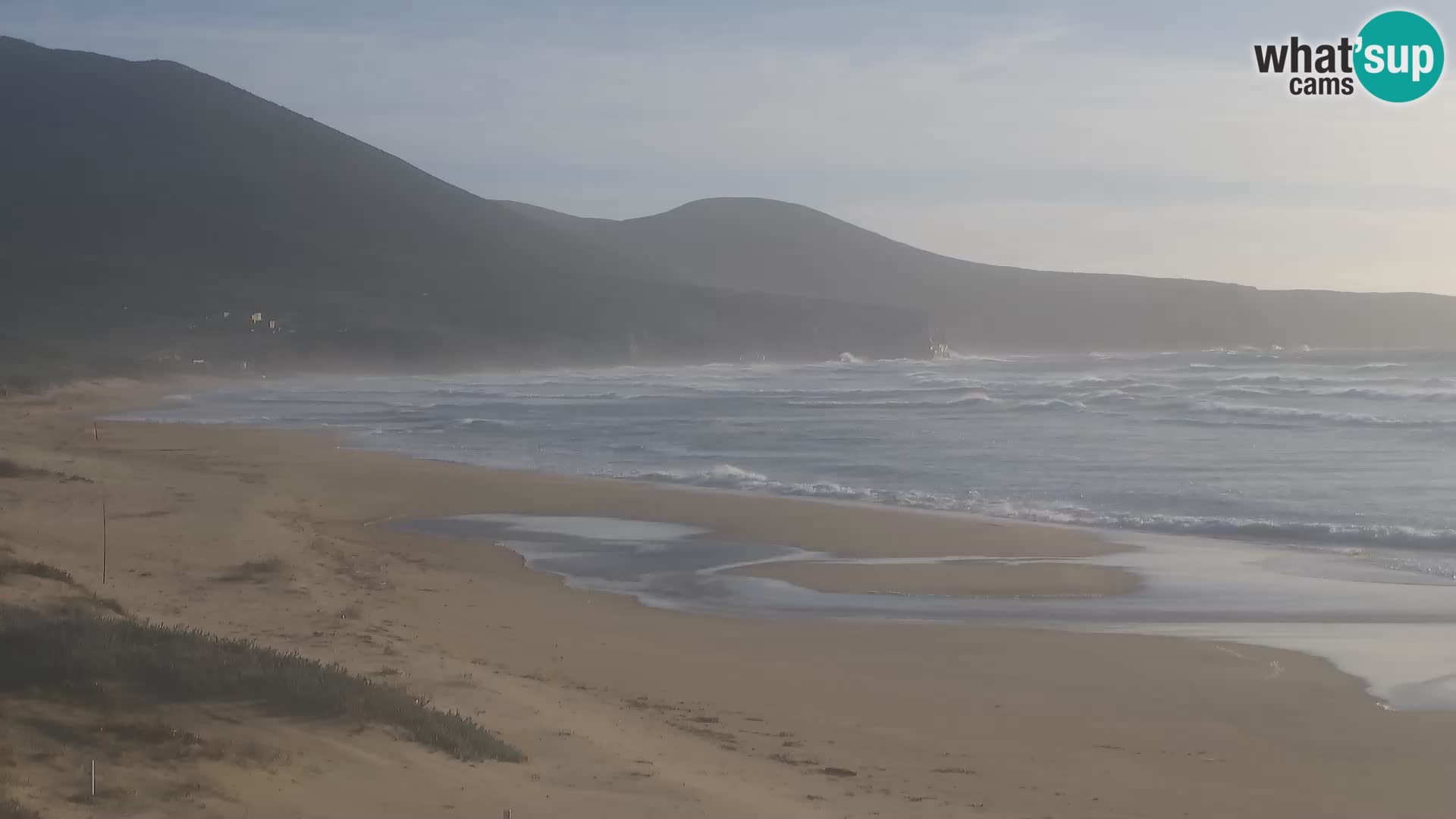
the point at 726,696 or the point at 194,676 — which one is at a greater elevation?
the point at 194,676

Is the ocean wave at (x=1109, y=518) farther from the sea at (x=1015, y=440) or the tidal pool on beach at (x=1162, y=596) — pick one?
the tidal pool on beach at (x=1162, y=596)

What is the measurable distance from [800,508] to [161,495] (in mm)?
7843

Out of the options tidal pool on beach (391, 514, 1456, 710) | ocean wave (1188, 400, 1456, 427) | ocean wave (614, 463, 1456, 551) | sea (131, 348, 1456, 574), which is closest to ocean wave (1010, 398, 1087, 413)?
sea (131, 348, 1456, 574)

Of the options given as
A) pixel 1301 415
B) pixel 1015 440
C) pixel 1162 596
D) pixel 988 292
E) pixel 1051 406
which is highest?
pixel 988 292

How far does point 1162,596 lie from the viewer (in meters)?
11.1

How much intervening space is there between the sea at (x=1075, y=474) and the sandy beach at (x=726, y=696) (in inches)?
28.6

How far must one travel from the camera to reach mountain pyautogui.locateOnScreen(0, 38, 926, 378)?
85.4 meters

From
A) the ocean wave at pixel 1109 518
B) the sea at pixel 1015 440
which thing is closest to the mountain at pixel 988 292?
the sea at pixel 1015 440

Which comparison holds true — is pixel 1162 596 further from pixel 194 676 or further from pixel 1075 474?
pixel 1075 474

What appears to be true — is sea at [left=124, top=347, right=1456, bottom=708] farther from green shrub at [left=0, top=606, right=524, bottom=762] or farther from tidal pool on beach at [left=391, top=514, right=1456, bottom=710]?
green shrub at [left=0, top=606, right=524, bottom=762]

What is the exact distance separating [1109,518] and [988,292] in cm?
14318

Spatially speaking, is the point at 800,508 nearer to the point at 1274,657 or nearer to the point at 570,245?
the point at 1274,657

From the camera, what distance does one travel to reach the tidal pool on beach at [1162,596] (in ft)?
29.9

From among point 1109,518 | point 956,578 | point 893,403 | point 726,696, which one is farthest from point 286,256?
point 726,696
